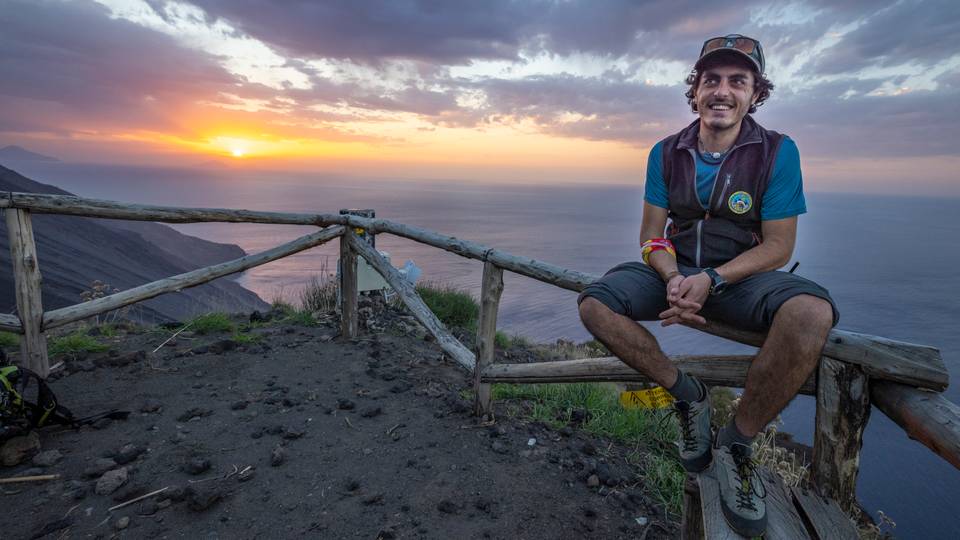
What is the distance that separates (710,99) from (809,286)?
118cm

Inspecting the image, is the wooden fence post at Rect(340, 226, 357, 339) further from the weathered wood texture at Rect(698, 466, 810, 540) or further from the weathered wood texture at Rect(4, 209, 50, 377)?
the weathered wood texture at Rect(698, 466, 810, 540)

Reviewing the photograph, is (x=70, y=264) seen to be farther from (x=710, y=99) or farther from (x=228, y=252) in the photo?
(x=710, y=99)

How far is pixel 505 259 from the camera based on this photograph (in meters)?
3.95

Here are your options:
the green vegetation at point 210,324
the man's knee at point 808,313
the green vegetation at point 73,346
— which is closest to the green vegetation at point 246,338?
the green vegetation at point 210,324

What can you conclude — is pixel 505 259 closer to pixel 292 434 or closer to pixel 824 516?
pixel 292 434

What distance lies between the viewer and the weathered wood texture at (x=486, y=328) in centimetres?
411

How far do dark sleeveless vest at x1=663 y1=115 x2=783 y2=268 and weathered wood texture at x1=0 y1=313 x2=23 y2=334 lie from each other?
4952 millimetres

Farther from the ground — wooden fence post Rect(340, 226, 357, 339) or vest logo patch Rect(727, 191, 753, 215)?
vest logo patch Rect(727, 191, 753, 215)

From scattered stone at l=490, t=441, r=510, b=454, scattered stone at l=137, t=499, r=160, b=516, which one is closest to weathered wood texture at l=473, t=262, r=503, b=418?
scattered stone at l=490, t=441, r=510, b=454

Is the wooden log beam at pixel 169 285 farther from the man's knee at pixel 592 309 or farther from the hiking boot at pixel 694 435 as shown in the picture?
the hiking boot at pixel 694 435

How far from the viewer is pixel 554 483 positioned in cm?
343

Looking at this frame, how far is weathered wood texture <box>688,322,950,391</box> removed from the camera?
6.50 ft

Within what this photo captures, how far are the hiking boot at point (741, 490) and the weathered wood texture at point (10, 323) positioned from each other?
16.7 ft

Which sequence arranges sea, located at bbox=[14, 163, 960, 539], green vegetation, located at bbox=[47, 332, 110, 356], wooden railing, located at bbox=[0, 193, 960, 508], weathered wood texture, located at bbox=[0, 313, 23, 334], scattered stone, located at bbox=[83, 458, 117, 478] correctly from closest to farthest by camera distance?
wooden railing, located at bbox=[0, 193, 960, 508]
scattered stone, located at bbox=[83, 458, 117, 478]
weathered wood texture, located at bbox=[0, 313, 23, 334]
green vegetation, located at bbox=[47, 332, 110, 356]
sea, located at bbox=[14, 163, 960, 539]
